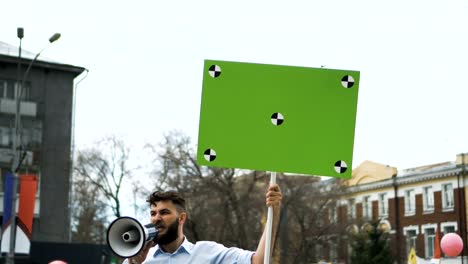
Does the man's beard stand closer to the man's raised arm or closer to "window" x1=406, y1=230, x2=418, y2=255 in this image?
the man's raised arm

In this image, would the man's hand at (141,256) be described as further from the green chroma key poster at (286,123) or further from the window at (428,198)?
the window at (428,198)

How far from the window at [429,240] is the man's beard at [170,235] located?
196 ft

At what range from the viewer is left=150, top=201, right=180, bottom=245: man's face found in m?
5.20

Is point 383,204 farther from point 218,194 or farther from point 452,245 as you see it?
point 452,245

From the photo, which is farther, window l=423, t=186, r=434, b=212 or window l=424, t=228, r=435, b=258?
window l=423, t=186, r=434, b=212

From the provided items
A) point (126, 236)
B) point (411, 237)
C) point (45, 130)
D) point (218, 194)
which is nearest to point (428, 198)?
point (411, 237)

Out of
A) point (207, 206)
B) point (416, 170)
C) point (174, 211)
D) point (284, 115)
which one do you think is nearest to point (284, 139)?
point (284, 115)

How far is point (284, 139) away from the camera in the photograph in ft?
17.9

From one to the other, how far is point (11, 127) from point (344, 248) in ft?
80.7

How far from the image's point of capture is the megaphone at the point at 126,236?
196 inches

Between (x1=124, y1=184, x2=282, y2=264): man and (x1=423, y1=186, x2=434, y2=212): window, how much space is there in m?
60.1

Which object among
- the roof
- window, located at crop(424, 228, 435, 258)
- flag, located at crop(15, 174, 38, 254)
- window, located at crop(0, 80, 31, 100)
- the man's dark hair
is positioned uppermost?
the roof

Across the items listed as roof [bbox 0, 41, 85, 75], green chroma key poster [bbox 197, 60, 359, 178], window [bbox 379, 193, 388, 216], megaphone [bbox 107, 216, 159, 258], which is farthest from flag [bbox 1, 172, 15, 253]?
window [bbox 379, 193, 388, 216]

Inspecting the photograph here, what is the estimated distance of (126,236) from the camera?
4.98m
